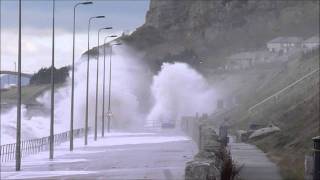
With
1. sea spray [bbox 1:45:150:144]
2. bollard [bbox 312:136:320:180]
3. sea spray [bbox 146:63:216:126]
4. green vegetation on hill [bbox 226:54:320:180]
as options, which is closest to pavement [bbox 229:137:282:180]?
green vegetation on hill [bbox 226:54:320:180]

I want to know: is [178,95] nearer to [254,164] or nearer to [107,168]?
[107,168]

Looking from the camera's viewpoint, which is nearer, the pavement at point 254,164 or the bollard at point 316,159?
the bollard at point 316,159

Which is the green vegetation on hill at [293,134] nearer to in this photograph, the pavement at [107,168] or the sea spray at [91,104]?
the pavement at [107,168]

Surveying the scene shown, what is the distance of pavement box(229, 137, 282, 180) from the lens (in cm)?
1969

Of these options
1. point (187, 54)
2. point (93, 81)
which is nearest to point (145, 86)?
point (93, 81)

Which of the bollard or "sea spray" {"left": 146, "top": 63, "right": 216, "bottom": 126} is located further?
"sea spray" {"left": 146, "top": 63, "right": 216, "bottom": 126}

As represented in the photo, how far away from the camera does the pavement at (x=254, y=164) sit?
19.7 metres

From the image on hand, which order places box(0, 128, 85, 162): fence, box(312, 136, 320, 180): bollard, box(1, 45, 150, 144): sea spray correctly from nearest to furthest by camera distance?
box(312, 136, 320, 180): bollard < box(0, 128, 85, 162): fence < box(1, 45, 150, 144): sea spray

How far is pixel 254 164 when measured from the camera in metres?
23.5

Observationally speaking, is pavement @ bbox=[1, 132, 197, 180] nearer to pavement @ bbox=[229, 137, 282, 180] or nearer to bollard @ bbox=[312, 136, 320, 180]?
pavement @ bbox=[229, 137, 282, 180]

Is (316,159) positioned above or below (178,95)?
below

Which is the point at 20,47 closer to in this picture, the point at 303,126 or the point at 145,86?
the point at 303,126

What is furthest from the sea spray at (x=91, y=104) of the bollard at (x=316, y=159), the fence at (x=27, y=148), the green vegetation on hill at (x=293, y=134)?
the bollard at (x=316, y=159)

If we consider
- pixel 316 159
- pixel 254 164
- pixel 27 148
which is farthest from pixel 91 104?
pixel 316 159
